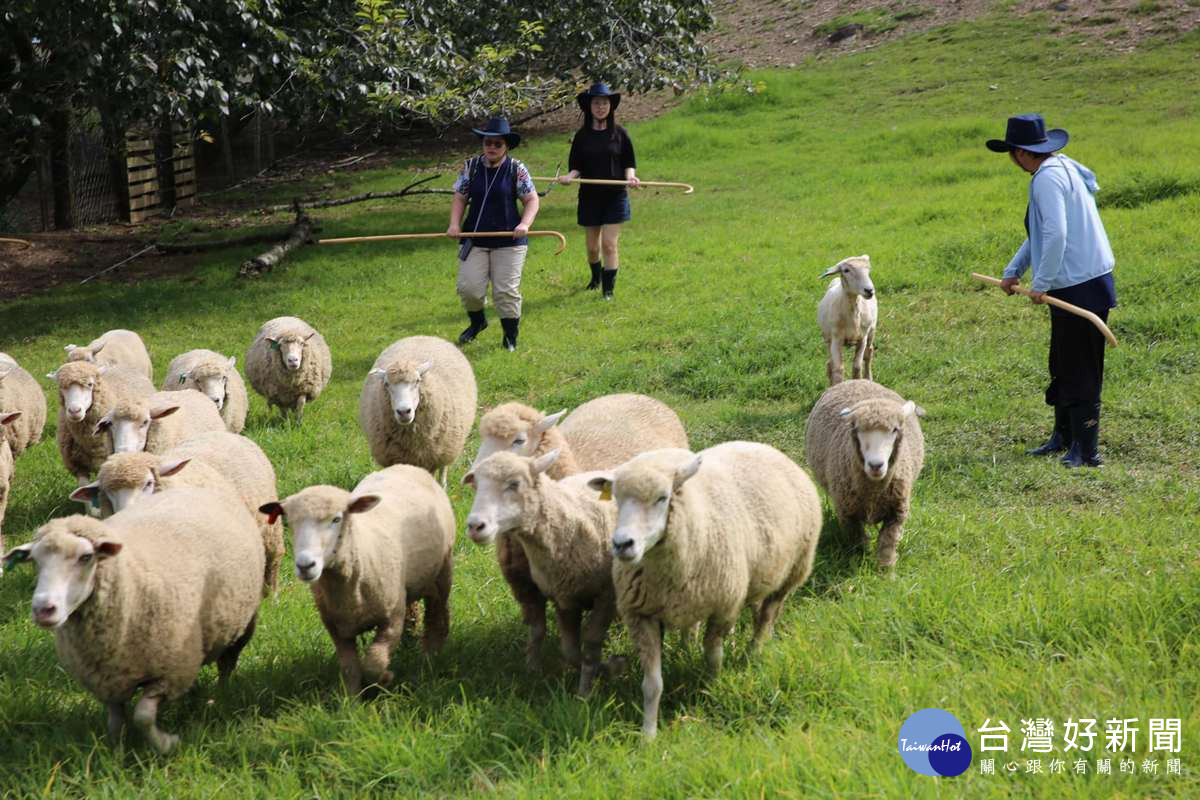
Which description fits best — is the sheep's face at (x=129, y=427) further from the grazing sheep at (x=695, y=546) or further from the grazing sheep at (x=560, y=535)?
the grazing sheep at (x=695, y=546)

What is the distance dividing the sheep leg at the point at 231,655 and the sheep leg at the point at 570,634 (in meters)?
1.39

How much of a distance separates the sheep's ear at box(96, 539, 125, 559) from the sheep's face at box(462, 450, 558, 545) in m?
1.29

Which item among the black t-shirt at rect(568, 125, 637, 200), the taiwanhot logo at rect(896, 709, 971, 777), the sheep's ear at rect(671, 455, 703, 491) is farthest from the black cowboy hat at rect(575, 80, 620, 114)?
the taiwanhot logo at rect(896, 709, 971, 777)

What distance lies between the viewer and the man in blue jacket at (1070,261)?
654cm

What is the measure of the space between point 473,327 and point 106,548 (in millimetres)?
6640

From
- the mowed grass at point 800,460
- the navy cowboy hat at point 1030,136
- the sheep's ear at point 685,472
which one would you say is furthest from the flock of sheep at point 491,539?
the navy cowboy hat at point 1030,136

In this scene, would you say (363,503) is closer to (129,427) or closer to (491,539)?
(491,539)

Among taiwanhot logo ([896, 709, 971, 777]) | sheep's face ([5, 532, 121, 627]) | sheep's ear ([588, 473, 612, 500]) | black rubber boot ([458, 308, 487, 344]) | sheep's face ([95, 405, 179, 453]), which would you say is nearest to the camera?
taiwanhot logo ([896, 709, 971, 777])

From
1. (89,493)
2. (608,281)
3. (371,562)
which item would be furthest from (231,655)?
(608,281)

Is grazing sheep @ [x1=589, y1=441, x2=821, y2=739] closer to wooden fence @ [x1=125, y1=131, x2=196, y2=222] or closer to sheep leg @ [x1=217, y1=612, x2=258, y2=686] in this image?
sheep leg @ [x1=217, y1=612, x2=258, y2=686]

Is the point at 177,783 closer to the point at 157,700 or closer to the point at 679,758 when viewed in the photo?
the point at 157,700

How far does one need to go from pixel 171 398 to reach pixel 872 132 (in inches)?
583

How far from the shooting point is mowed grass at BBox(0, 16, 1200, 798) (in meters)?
3.88

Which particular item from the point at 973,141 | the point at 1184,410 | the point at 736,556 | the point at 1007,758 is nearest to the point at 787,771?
the point at 1007,758
